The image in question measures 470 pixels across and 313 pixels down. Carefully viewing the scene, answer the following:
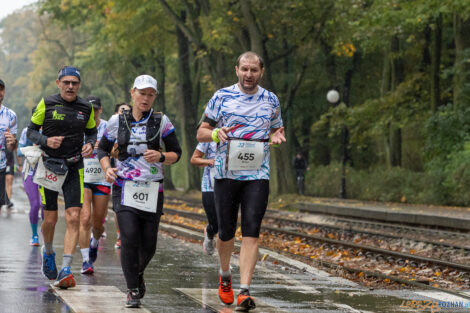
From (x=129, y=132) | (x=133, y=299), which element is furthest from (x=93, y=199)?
(x=133, y=299)

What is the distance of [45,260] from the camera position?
926 cm

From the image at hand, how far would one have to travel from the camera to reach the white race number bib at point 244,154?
7797mm

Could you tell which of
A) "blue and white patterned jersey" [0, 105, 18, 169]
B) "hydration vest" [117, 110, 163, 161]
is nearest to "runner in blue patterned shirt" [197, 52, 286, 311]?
"hydration vest" [117, 110, 163, 161]

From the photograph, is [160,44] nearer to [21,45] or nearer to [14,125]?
[14,125]

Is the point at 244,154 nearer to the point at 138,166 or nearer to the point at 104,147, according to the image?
the point at 138,166

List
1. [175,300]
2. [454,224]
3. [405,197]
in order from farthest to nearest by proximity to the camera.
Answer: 1. [405,197]
2. [454,224]
3. [175,300]

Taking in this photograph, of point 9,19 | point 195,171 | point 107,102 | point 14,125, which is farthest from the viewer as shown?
point 9,19

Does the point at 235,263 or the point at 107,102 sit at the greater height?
the point at 107,102

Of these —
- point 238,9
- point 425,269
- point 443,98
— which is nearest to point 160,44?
point 238,9

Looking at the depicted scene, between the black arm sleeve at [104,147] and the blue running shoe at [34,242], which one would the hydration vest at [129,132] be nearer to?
the black arm sleeve at [104,147]

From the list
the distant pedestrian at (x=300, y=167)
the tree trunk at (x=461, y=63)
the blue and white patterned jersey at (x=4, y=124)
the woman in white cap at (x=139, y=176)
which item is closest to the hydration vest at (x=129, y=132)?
the woman in white cap at (x=139, y=176)

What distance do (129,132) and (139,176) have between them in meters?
0.39

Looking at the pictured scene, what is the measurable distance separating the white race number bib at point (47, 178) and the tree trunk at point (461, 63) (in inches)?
830

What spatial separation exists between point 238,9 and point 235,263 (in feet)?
66.5
